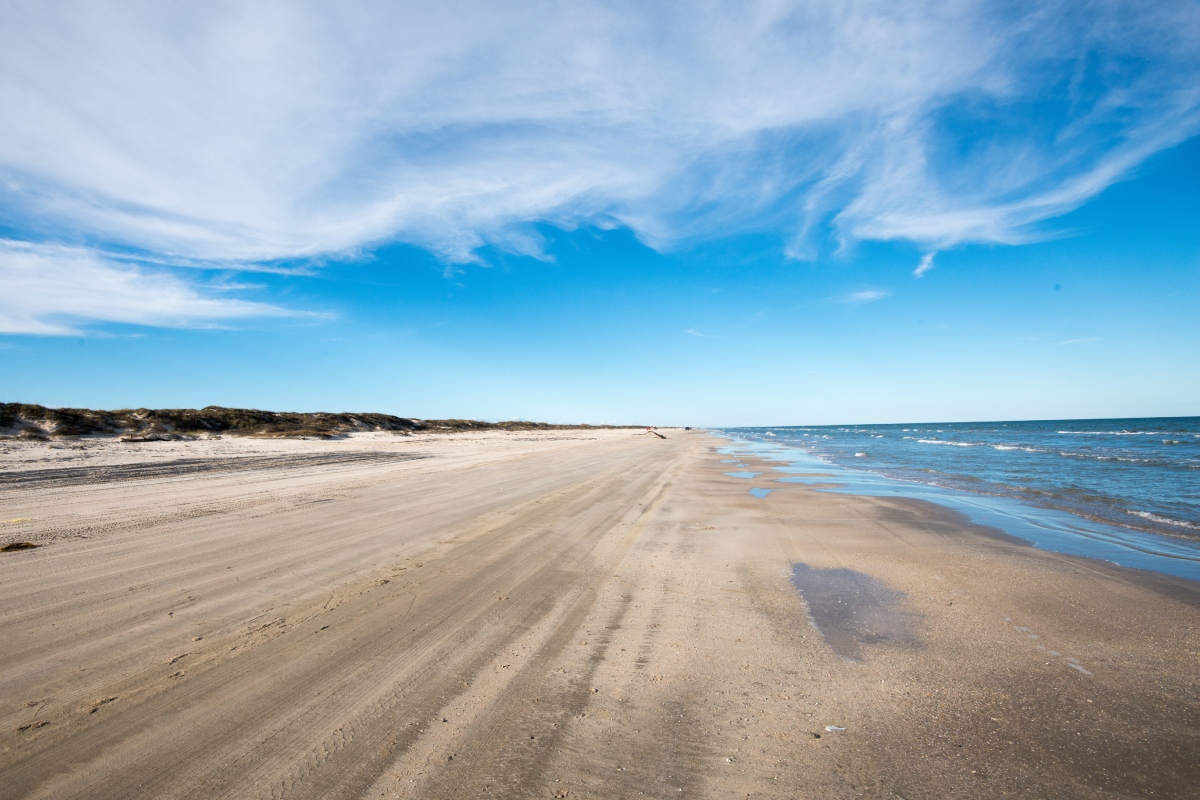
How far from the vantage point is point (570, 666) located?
13.0 feet

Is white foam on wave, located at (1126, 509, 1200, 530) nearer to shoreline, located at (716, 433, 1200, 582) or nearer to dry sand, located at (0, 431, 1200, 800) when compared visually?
shoreline, located at (716, 433, 1200, 582)

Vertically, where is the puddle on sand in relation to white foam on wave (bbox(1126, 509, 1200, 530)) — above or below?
below

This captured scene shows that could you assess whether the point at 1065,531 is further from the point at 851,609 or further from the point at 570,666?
the point at 570,666

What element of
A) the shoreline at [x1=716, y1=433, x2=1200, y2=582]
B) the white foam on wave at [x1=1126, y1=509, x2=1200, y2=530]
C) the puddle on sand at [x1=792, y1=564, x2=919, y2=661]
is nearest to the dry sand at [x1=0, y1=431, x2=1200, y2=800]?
the puddle on sand at [x1=792, y1=564, x2=919, y2=661]

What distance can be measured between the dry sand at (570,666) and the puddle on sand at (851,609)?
0.14 ft

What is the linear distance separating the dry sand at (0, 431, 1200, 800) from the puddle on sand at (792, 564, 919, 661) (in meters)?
0.04

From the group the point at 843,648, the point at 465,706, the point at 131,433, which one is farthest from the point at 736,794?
the point at 131,433

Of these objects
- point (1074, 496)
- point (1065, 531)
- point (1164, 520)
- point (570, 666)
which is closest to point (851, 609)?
point (570, 666)

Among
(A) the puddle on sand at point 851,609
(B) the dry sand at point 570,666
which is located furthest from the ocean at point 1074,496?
(A) the puddle on sand at point 851,609

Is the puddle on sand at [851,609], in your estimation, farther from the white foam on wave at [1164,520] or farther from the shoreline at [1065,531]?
the white foam on wave at [1164,520]

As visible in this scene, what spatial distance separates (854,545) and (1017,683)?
4.73 metres

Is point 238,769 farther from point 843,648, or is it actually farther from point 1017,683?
point 1017,683

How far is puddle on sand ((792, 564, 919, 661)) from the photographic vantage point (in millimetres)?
4695

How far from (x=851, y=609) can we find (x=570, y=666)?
3.36 m
